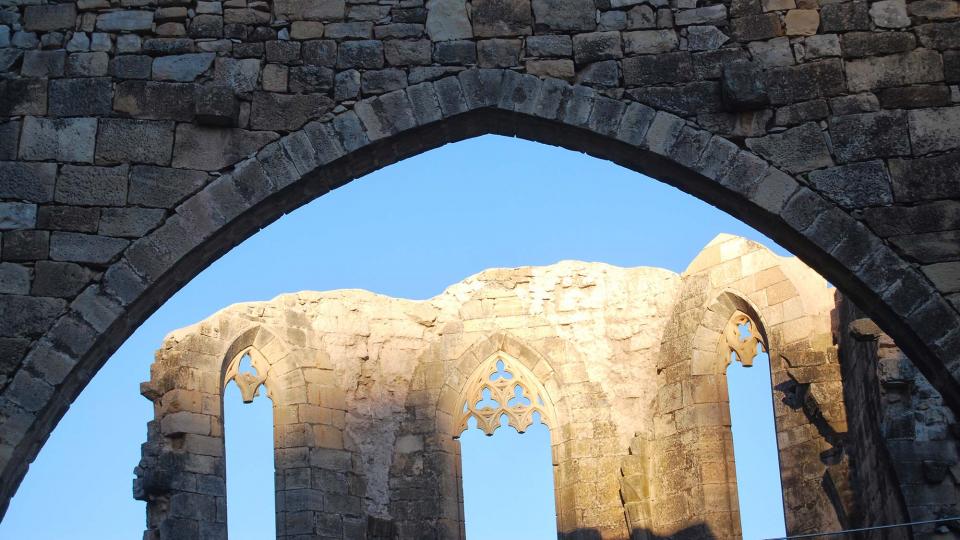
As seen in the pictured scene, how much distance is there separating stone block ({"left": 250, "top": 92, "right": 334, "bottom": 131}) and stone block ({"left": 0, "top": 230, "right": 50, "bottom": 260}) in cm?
113

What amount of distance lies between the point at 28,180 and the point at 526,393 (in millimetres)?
6642

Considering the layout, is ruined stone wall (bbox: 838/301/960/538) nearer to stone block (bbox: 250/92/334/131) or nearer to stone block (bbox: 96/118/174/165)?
stone block (bbox: 250/92/334/131)

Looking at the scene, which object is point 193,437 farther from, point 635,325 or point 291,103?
point 291,103

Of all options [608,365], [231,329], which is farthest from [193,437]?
[608,365]

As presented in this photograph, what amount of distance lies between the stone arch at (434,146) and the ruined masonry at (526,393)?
172 inches

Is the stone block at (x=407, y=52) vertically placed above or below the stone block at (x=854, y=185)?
above

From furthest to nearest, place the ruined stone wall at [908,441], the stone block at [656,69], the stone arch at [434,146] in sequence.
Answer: the ruined stone wall at [908,441], the stone block at [656,69], the stone arch at [434,146]

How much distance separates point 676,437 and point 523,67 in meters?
5.54

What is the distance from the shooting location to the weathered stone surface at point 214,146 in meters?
8.98

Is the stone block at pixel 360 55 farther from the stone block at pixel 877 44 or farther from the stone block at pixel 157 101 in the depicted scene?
the stone block at pixel 877 44

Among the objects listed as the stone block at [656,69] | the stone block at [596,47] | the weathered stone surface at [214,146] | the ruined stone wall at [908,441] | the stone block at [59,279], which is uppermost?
the stone block at [596,47]

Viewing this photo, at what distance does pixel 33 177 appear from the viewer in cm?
898

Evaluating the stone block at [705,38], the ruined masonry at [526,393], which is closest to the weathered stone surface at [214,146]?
the stone block at [705,38]

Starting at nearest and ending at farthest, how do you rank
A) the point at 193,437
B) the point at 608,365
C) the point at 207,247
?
1. the point at 207,247
2. the point at 193,437
3. the point at 608,365
